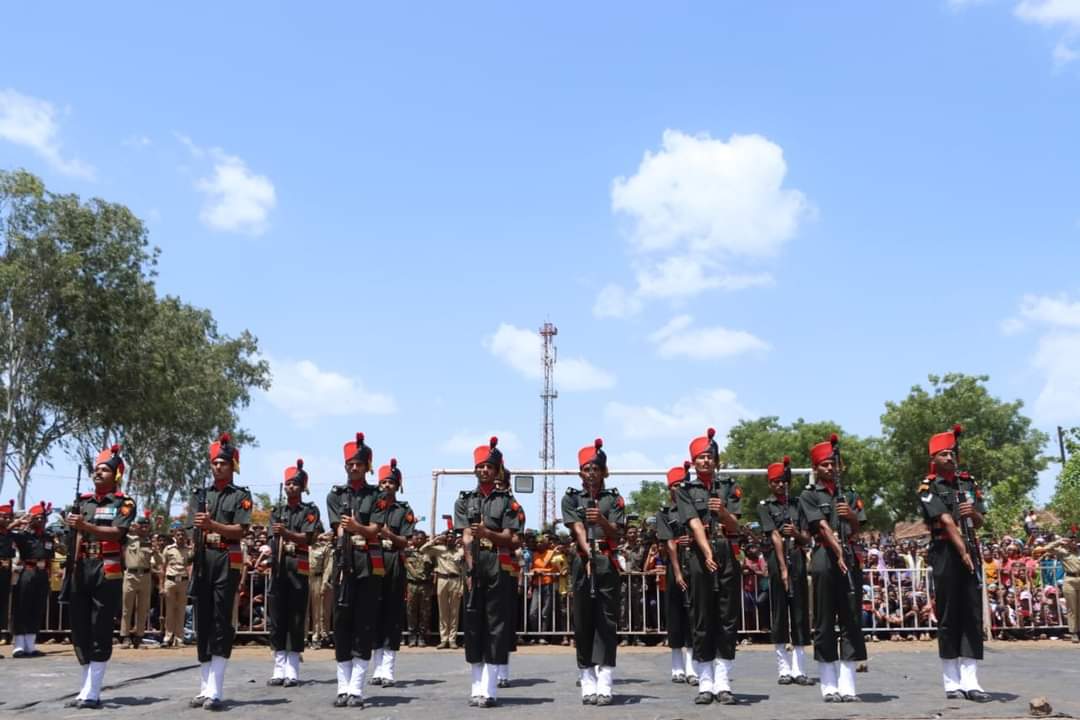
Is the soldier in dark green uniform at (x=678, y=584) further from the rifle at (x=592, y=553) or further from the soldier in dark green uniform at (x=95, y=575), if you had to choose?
the soldier in dark green uniform at (x=95, y=575)

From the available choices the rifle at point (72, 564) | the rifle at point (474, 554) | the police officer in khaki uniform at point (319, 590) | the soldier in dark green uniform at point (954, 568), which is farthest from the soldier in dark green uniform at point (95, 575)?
the soldier in dark green uniform at point (954, 568)

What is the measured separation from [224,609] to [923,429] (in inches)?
2142

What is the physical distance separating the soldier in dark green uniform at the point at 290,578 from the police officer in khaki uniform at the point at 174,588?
742 cm

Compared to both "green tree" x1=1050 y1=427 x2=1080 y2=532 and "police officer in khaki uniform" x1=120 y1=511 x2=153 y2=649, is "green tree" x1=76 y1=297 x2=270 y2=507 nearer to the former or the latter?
"police officer in khaki uniform" x1=120 y1=511 x2=153 y2=649

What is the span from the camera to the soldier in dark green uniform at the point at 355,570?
10.0 meters

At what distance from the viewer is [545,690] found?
11.2 m

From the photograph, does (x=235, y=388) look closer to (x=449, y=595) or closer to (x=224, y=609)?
(x=449, y=595)

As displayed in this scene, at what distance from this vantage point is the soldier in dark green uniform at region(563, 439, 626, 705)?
988 centimetres

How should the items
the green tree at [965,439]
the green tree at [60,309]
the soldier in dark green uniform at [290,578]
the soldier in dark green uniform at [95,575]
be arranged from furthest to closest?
the green tree at [965,439] → the green tree at [60,309] → the soldier in dark green uniform at [290,578] → the soldier in dark green uniform at [95,575]

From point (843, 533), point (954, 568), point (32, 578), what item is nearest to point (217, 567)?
point (843, 533)

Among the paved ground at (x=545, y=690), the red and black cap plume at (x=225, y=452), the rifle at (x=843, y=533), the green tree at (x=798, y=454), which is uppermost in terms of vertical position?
the green tree at (x=798, y=454)

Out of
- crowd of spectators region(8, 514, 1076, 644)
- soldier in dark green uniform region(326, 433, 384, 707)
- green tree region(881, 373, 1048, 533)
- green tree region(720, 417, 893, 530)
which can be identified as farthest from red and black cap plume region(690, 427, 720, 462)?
green tree region(881, 373, 1048, 533)

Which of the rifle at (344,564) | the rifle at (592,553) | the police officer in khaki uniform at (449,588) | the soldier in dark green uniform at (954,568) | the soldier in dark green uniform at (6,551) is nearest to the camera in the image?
the soldier in dark green uniform at (954,568)

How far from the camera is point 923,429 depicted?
58.3 m
